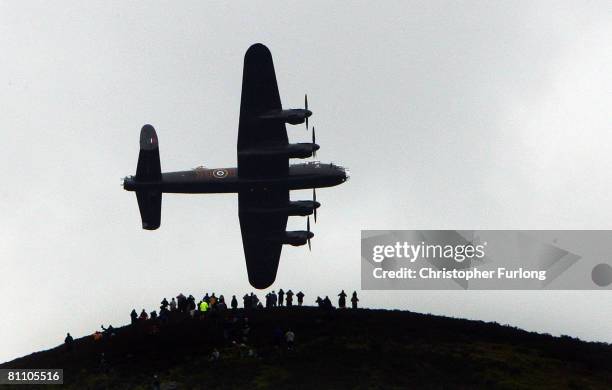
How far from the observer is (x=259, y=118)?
222 feet

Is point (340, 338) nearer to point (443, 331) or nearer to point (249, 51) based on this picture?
point (443, 331)

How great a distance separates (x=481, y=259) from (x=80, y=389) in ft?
106

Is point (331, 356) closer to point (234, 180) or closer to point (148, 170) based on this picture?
point (234, 180)

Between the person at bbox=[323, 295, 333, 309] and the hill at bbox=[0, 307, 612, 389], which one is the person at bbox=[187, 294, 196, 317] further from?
the person at bbox=[323, 295, 333, 309]

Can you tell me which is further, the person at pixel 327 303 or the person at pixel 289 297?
the person at pixel 289 297

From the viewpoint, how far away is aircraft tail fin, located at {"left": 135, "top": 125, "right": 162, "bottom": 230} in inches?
2689

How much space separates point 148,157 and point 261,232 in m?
11.6

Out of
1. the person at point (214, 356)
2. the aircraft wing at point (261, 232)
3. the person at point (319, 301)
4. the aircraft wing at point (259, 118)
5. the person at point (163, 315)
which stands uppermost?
the aircraft wing at point (259, 118)

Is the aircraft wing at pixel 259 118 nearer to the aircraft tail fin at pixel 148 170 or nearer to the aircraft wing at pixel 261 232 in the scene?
the aircraft wing at pixel 261 232

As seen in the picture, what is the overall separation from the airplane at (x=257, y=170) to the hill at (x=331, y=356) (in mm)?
8236

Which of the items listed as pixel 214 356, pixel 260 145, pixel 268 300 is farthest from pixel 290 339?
pixel 260 145

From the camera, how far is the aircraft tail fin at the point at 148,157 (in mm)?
68250

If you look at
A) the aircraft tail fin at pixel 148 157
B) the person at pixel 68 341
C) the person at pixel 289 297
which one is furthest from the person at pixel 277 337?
the person at pixel 68 341

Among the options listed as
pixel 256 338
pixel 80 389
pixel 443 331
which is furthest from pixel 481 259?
pixel 80 389
